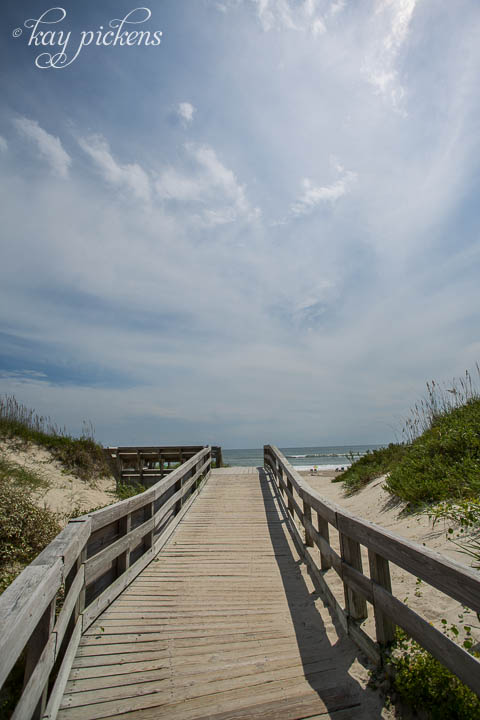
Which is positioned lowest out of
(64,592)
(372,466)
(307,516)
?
(64,592)

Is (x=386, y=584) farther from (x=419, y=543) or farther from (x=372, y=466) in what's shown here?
(x=372, y=466)

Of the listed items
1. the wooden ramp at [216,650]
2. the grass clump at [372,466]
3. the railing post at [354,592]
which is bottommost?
the wooden ramp at [216,650]

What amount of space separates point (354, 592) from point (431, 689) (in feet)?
3.10

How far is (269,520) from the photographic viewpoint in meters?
8.00

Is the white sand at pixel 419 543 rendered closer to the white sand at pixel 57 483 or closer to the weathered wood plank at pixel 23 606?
the weathered wood plank at pixel 23 606

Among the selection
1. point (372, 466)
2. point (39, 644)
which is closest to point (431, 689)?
point (39, 644)

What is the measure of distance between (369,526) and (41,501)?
9423mm

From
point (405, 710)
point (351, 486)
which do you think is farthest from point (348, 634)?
point (351, 486)

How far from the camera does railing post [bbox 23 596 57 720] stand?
7.11 feet

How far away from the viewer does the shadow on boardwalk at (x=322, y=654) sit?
2.49m

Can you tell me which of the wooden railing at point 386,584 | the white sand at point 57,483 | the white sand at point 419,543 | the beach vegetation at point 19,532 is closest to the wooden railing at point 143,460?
the white sand at point 57,483

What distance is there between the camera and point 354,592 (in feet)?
10.7

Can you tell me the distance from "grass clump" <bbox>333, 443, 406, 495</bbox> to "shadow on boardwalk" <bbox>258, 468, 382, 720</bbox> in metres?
5.71

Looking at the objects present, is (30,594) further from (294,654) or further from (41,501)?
(41,501)
